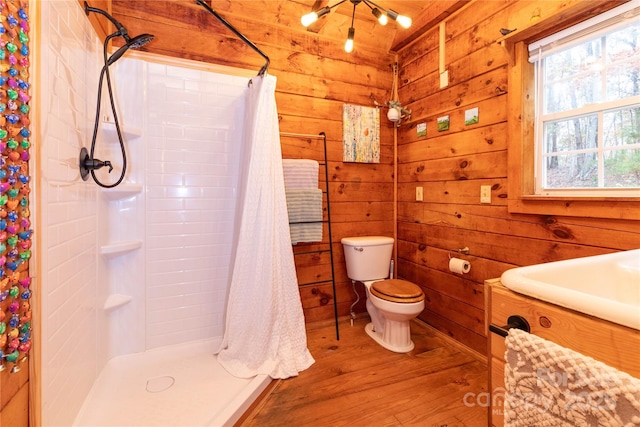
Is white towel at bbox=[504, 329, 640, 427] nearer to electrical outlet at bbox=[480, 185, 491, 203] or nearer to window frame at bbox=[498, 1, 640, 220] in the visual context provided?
window frame at bbox=[498, 1, 640, 220]

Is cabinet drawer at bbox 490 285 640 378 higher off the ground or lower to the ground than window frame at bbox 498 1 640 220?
lower

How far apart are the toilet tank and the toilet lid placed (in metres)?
0.17

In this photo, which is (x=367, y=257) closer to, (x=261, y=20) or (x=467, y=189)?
(x=467, y=189)

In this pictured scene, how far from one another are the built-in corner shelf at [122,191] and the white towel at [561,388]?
78.4 inches

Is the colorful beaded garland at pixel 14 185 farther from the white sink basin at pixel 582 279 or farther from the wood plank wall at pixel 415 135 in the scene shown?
the white sink basin at pixel 582 279

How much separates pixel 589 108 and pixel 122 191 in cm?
265

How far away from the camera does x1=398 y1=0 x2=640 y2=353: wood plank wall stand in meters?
1.57

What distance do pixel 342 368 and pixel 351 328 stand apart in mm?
573

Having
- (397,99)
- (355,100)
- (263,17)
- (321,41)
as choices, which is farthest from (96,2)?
(397,99)

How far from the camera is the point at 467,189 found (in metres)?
2.03

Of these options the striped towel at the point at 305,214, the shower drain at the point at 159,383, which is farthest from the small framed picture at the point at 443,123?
the shower drain at the point at 159,383

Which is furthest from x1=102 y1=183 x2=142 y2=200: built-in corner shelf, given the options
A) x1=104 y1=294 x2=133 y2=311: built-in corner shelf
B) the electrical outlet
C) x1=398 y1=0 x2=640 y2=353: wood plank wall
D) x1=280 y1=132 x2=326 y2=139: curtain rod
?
the electrical outlet

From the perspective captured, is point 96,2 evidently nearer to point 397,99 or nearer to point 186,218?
point 186,218

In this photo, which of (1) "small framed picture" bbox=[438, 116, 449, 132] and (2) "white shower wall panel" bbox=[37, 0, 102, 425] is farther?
(1) "small framed picture" bbox=[438, 116, 449, 132]
